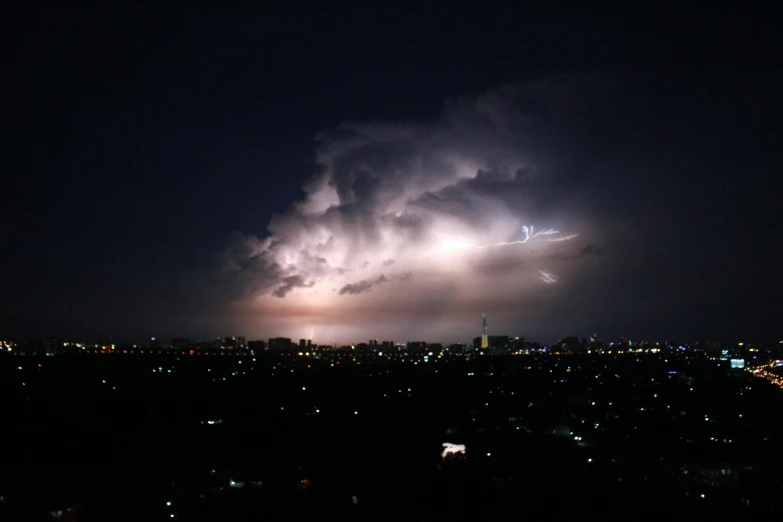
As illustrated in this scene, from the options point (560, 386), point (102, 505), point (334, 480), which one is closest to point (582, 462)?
point (334, 480)

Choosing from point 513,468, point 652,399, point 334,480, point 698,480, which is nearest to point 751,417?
point 652,399

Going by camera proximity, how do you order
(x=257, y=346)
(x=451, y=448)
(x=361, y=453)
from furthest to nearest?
1. (x=257, y=346)
2. (x=451, y=448)
3. (x=361, y=453)

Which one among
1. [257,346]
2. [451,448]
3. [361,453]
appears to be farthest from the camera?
[257,346]

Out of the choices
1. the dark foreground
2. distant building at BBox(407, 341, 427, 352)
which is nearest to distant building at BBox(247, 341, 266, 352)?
distant building at BBox(407, 341, 427, 352)

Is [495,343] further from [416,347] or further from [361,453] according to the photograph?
[361,453]

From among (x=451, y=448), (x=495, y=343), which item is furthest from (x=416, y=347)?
(x=451, y=448)

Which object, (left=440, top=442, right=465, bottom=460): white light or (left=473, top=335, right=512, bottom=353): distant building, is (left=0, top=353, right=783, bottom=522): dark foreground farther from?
(left=473, top=335, right=512, bottom=353): distant building

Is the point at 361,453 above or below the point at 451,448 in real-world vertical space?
above

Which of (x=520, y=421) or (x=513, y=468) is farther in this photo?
(x=520, y=421)

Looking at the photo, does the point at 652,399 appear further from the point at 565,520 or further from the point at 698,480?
the point at 565,520

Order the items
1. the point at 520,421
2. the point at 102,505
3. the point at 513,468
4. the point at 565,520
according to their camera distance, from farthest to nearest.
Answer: the point at 520,421 < the point at 513,468 < the point at 102,505 < the point at 565,520

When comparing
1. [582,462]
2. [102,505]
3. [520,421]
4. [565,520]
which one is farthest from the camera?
[520,421]
